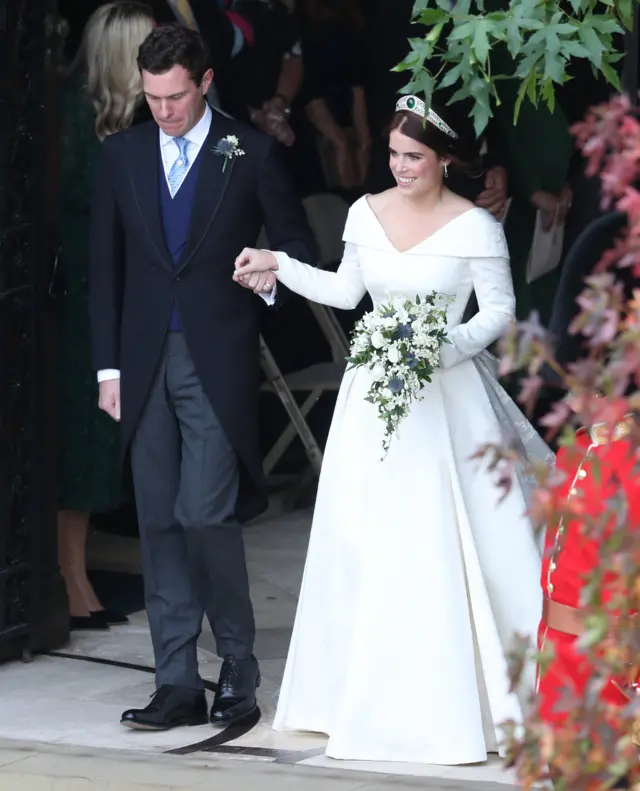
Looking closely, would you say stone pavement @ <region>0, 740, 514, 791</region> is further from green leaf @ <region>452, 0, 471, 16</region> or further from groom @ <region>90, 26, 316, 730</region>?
green leaf @ <region>452, 0, 471, 16</region>

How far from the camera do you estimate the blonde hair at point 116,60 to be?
5602 millimetres

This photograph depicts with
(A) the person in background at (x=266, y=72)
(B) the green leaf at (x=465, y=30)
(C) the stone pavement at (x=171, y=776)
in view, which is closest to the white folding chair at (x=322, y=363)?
(A) the person in background at (x=266, y=72)

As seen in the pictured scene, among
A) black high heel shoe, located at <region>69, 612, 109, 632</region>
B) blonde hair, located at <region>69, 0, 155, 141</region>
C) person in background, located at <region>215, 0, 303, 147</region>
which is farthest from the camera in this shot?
person in background, located at <region>215, 0, 303, 147</region>

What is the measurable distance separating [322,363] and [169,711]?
440 centimetres

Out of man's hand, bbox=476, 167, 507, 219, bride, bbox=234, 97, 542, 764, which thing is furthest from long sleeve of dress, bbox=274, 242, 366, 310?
man's hand, bbox=476, 167, 507, 219

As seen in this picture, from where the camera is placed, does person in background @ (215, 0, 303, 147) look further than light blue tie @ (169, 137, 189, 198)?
Yes

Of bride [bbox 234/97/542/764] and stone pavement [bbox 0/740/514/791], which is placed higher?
bride [bbox 234/97/542/764]

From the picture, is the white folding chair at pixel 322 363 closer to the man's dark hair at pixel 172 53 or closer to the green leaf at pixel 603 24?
the man's dark hair at pixel 172 53

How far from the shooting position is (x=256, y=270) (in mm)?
4750

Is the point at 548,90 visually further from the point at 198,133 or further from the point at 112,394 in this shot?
the point at 112,394

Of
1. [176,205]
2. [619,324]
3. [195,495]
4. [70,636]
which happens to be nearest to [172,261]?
[176,205]

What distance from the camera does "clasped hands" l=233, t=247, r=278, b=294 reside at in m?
4.73

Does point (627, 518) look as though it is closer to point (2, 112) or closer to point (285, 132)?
point (2, 112)

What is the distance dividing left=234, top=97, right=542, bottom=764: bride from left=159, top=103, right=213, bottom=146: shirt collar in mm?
388
